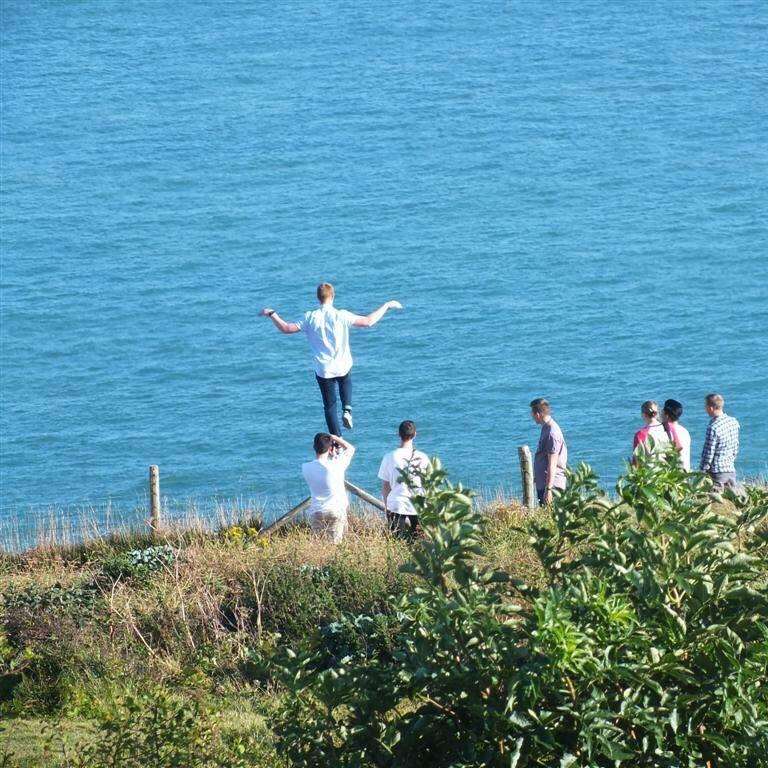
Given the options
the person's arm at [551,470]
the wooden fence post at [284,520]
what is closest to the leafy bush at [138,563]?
the wooden fence post at [284,520]

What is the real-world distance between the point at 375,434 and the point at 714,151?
31.4 m

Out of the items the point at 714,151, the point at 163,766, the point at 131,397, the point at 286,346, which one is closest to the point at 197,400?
the point at 131,397

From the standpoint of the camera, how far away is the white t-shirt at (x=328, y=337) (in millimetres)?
14766

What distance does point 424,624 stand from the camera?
6270 mm

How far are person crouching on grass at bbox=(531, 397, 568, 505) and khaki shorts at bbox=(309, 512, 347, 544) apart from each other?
6.63 feet

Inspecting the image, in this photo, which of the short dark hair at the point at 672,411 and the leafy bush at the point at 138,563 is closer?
the short dark hair at the point at 672,411

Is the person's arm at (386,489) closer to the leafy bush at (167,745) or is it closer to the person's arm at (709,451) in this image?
the person's arm at (709,451)

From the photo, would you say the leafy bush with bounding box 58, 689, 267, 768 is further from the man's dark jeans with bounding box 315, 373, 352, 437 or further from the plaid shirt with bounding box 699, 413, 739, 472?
the plaid shirt with bounding box 699, 413, 739, 472

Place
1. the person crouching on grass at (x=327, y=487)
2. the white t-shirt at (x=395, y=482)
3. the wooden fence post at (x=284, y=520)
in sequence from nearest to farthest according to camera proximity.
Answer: the white t-shirt at (x=395, y=482)
the person crouching on grass at (x=327, y=487)
the wooden fence post at (x=284, y=520)

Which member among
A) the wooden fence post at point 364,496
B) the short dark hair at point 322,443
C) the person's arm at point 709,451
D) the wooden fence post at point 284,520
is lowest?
the wooden fence post at point 284,520

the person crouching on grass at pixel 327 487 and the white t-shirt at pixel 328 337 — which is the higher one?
the white t-shirt at pixel 328 337

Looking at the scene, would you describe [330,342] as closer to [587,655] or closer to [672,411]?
[672,411]

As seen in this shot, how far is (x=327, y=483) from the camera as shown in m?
13.4

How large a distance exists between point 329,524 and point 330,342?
2.14 m
